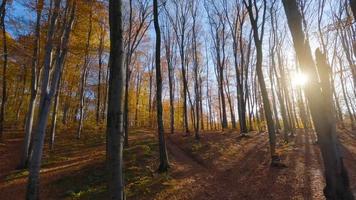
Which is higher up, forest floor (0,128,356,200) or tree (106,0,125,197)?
tree (106,0,125,197)

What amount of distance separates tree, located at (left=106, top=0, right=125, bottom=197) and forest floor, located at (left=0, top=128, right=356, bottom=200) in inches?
185

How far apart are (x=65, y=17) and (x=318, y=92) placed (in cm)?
883

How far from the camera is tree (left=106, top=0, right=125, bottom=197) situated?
8.39 ft

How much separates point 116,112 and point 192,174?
24.0ft

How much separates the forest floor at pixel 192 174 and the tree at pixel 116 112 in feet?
15.4

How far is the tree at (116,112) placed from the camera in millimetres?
2559

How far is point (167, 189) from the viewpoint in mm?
7367

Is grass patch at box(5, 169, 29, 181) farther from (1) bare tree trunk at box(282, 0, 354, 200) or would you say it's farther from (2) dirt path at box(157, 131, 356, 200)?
(1) bare tree trunk at box(282, 0, 354, 200)

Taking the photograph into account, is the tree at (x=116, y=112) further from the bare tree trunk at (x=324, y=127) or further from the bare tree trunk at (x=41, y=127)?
the bare tree trunk at (x=41, y=127)

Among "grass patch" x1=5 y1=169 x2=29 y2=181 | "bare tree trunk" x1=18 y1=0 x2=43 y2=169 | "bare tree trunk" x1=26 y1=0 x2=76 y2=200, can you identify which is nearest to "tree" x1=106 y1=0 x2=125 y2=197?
"bare tree trunk" x1=26 y1=0 x2=76 y2=200

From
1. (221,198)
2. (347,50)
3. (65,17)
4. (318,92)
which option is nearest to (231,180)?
(221,198)

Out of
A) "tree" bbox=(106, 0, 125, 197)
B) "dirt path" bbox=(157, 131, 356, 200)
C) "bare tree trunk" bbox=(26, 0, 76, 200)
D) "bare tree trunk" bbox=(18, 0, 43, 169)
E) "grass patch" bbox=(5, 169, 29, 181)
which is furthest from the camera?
"bare tree trunk" bbox=(18, 0, 43, 169)

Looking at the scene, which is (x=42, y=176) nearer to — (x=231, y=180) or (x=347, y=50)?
(x=231, y=180)

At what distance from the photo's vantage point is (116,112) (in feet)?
8.84
